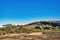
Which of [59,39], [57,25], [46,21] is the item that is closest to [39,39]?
[59,39]

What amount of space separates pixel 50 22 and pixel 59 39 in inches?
1508

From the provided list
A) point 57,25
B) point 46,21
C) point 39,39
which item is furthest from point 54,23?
point 39,39

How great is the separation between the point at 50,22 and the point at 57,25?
11.1 ft

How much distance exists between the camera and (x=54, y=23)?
5769 cm

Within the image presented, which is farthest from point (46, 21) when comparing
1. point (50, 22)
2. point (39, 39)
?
point (39, 39)

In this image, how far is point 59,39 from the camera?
72.4 feet

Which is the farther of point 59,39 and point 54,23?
point 54,23

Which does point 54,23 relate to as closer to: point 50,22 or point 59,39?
point 50,22

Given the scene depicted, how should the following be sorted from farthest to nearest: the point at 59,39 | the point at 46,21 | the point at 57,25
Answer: the point at 46,21
the point at 57,25
the point at 59,39

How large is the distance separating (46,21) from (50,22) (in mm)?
2554

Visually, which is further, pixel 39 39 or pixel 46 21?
pixel 46 21

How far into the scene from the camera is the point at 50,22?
60.2m

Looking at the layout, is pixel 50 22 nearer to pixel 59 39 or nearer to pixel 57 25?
pixel 57 25

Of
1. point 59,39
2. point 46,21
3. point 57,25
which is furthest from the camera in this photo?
point 46,21
